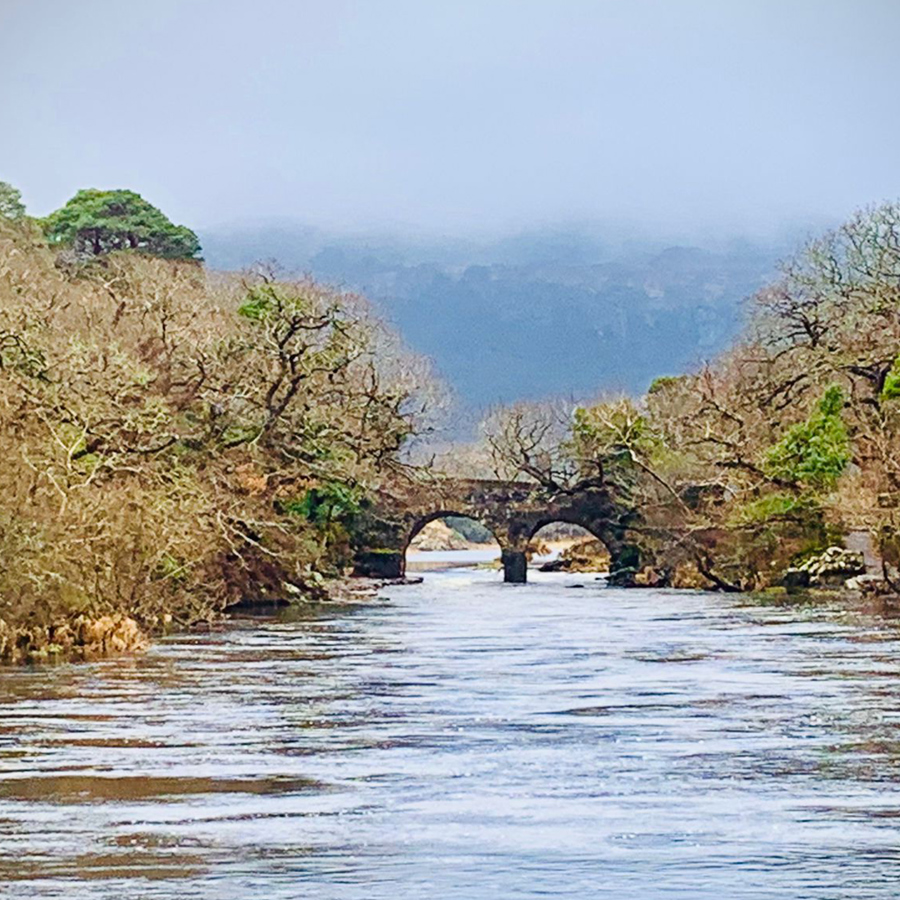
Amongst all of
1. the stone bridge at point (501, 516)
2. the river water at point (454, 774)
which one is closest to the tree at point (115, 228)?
the stone bridge at point (501, 516)

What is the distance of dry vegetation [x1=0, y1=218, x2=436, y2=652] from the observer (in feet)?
127

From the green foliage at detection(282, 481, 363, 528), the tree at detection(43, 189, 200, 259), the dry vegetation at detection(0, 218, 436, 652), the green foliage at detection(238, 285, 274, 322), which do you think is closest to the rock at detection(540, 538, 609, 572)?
the tree at detection(43, 189, 200, 259)

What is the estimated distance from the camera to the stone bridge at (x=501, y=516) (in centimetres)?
9269

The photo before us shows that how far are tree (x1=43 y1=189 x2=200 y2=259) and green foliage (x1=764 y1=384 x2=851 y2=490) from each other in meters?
67.8

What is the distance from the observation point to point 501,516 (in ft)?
342

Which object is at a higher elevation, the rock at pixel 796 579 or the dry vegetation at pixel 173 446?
the dry vegetation at pixel 173 446

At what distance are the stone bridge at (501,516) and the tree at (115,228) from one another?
35973 millimetres

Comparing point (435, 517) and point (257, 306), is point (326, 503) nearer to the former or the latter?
point (257, 306)

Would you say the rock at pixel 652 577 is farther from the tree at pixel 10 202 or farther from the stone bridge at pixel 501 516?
the tree at pixel 10 202

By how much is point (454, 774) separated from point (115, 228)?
11256 centimetres

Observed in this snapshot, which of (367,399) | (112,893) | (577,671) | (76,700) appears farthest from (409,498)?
(112,893)

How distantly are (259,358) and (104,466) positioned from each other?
14.6 metres

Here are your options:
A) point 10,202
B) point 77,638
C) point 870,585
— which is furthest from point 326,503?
point 10,202

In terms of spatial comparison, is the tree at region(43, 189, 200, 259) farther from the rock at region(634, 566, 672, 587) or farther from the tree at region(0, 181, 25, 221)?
the rock at region(634, 566, 672, 587)
